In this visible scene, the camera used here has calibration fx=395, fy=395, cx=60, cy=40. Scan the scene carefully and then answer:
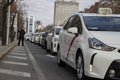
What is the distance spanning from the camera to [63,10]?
376 feet

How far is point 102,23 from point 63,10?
10436 centimetres

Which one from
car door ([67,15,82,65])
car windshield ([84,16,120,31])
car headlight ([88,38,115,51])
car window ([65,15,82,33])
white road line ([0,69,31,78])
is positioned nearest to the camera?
car headlight ([88,38,115,51])

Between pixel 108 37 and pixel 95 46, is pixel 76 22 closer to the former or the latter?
pixel 108 37

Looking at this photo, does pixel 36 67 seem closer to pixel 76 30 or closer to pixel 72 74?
pixel 72 74

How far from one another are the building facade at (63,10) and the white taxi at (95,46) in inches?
3622

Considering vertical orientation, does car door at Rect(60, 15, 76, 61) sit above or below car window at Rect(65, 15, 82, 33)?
below

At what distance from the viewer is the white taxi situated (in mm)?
8719

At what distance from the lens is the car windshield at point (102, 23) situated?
10.1 m

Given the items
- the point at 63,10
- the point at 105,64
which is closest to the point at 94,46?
the point at 105,64

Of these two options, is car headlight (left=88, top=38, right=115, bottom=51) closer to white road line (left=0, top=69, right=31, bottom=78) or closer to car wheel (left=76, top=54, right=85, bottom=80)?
car wheel (left=76, top=54, right=85, bottom=80)

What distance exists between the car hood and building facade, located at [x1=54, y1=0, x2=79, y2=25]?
93.3 m

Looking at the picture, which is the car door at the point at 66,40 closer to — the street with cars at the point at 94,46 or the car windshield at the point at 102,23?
the street with cars at the point at 94,46

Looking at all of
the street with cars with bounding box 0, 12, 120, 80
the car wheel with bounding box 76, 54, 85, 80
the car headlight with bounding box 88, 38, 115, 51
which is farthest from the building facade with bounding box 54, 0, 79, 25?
the car headlight with bounding box 88, 38, 115, 51

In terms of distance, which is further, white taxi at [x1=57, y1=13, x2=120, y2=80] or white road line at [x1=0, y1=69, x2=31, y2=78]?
white road line at [x1=0, y1=69, x2=31, y2=78]
